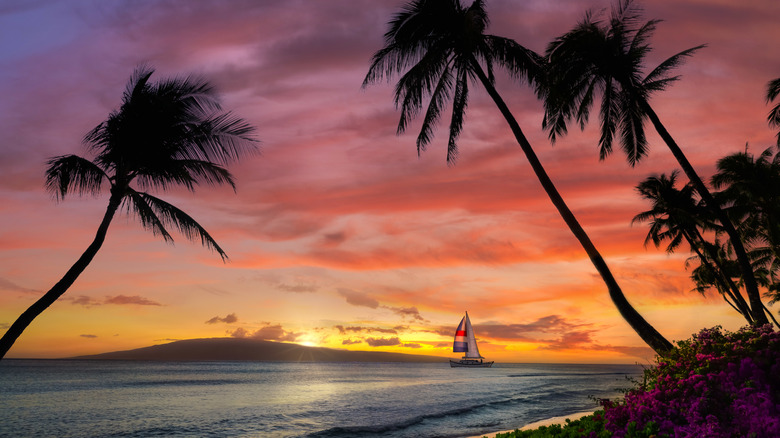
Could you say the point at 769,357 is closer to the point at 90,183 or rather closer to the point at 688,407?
the point at 688,407

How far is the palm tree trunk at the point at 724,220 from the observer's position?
46.2ft

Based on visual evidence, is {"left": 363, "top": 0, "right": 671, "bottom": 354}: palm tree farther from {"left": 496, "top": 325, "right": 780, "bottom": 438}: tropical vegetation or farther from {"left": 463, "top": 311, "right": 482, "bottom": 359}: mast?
{"left": 463, "top": 311, "right": 482, "bottom": 359}: mast

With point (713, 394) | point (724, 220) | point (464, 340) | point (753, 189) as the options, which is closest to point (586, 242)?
point (713, 394)

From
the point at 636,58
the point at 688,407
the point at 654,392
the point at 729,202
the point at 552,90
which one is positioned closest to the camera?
the point at 688,407

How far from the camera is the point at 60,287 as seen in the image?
34.3 feet

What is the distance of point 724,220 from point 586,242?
576 cm

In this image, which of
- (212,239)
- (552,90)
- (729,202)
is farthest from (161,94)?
(729,202)

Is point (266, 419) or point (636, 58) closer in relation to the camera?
point (636, 58)

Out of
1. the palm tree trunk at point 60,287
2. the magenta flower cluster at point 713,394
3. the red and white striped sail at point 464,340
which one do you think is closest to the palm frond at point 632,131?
the magenta flower cluster at point 713,394

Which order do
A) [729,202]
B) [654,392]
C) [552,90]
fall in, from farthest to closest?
[729,202] < [552,90] < [654,392]

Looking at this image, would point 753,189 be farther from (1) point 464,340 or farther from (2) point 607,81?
(1) point 464,340

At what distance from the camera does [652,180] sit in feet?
113

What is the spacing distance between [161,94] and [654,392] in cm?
1346

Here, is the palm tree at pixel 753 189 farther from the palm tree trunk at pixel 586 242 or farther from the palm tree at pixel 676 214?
the palm tree trunk at pixel 586 242
